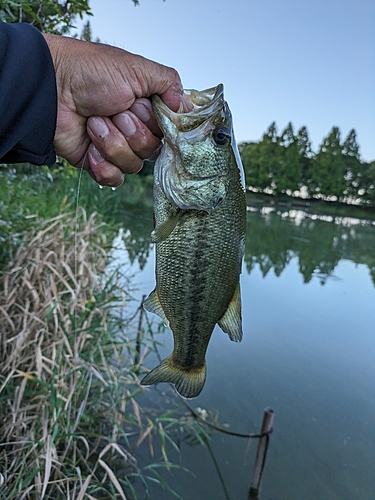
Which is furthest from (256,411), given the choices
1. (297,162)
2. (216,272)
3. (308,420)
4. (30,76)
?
(297,162)

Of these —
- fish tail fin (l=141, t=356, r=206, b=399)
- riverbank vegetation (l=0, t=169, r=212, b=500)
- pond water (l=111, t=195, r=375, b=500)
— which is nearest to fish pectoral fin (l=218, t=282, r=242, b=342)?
fish tail fin (l=141, t=356, r=206, b=399)

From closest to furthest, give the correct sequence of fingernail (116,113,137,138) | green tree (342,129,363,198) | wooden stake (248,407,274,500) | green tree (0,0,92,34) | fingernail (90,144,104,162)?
fingernail (116,113,137,138) → fingernail (90,144,104,162) → green tree (0,0,92,34) → wooden stake (248,407,274,500) → green tree (342,129,363,198)

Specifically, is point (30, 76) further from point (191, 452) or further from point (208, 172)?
point (191, 452)

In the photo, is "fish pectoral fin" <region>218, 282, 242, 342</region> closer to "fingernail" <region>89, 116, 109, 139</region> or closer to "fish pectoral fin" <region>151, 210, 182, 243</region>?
"fish pectoral fin" <region>151, 210, 182, 243</region>

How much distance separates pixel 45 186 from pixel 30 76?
14.6ft

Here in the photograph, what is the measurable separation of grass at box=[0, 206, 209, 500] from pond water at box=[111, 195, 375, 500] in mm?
579

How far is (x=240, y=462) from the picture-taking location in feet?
12.1

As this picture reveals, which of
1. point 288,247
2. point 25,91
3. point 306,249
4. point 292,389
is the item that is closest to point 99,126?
point 25,91

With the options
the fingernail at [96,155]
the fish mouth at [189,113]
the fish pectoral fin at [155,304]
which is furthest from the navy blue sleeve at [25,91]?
the fish pectoral fin at [155,304]

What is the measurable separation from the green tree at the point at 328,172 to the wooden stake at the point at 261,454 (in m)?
27.9

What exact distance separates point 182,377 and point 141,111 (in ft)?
3.64

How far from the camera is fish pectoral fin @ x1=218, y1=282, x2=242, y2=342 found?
1.53m

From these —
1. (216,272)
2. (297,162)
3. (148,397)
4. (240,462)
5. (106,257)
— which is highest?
(297,162)

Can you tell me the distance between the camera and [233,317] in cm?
156
